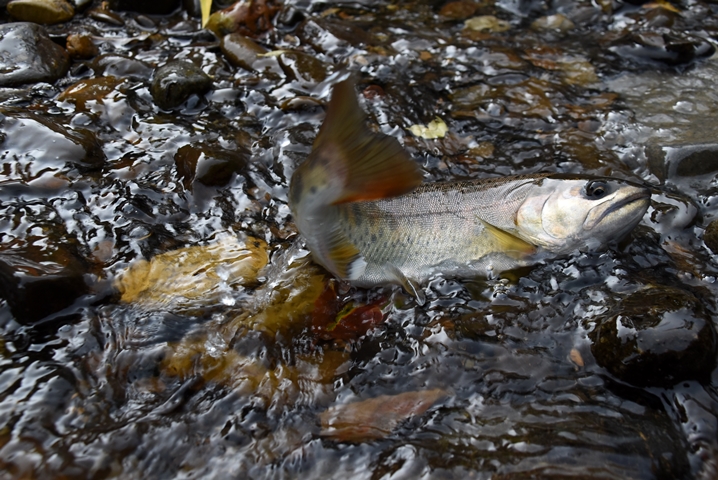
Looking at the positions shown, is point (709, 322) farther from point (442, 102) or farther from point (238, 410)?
point (442, 102)

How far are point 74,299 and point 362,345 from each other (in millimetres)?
1678

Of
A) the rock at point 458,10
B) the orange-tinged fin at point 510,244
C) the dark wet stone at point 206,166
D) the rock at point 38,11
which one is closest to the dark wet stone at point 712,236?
the orange-tinged fin at point 510,244

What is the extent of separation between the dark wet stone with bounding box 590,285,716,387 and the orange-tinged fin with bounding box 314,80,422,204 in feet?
4.33

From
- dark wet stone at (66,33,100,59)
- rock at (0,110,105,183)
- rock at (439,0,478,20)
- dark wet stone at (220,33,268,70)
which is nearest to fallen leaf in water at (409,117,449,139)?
dark wet stone at (220,33,268,70)

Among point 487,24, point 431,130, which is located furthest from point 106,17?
point 487,24

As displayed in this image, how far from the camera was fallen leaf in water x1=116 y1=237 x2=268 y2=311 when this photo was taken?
11.1 ft

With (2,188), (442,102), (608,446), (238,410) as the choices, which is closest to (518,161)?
(442,102)

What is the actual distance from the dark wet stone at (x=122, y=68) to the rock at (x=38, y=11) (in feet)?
4.01

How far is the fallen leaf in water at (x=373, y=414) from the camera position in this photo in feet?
8.94

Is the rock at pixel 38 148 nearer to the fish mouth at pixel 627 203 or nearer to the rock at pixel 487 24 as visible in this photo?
the fish mouth at pixel 627 203

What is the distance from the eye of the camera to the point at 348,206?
320 centimetres

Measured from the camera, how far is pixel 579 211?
345 cm

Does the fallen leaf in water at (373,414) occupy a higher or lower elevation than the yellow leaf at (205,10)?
lower

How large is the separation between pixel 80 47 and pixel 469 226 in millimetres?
4493
